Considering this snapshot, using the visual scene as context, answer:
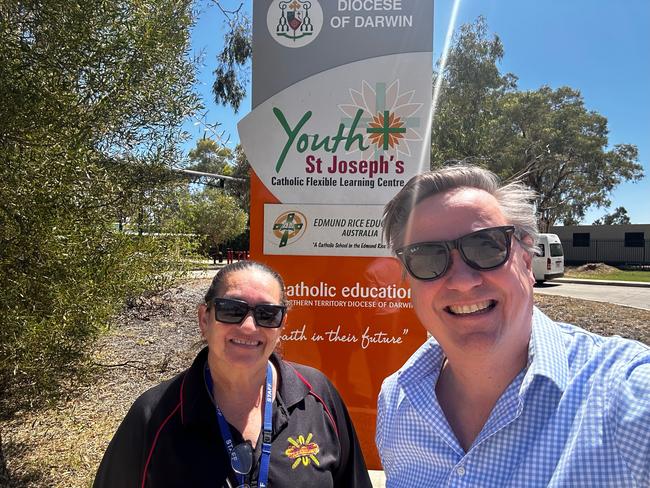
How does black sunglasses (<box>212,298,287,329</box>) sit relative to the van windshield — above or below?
above

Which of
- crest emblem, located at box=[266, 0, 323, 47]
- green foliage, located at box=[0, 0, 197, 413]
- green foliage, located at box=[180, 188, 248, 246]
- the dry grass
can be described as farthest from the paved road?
green foliage, located at box=[180, 188, 248, 246]

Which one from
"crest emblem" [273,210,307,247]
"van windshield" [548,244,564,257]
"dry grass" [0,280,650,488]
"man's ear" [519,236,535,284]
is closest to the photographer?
"man's ear" [519,236,535,284]

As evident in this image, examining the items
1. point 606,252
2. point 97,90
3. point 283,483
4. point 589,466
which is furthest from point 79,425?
point 606,252

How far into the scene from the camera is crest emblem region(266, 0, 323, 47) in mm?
4305

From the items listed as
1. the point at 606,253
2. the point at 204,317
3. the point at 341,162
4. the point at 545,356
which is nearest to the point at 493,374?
the point at 545,356

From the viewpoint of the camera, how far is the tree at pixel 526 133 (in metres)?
16.1

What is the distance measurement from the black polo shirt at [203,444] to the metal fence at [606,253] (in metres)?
38.8

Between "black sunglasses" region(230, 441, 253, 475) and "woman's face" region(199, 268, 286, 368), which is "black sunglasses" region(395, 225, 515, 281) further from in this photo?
"black sunglasses" region(230, 441, 253, 475)

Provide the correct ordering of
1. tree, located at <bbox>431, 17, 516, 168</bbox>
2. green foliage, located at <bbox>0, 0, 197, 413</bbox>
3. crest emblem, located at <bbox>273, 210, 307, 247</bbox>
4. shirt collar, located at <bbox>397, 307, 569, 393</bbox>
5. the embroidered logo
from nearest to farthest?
shirt collar, located at <bbox>397, 307, 569, 393</bbox>
the embroidered logo
green foliage, located at <bbox>0, 0, 197, 413</bbox>
crest emblem, located at <bbox>273, 210, 307, 247</bbox>
tree, located at <bbox>431, 17, 516, 168</bbox>

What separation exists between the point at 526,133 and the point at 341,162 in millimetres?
26353

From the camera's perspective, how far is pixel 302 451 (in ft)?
6.82

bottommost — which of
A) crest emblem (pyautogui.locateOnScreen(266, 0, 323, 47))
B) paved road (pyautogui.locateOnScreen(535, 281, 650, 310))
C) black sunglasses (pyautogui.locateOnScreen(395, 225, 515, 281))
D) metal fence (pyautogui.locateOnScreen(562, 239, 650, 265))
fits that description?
paved road (pyautogui.locateOnScreen(535, 281, 650, 310))

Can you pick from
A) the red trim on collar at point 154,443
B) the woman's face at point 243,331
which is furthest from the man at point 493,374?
the red trim on collar at point 154,443

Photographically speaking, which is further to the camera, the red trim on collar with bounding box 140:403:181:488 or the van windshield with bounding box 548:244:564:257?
the van windshield with bounding box 548:244:564:257
